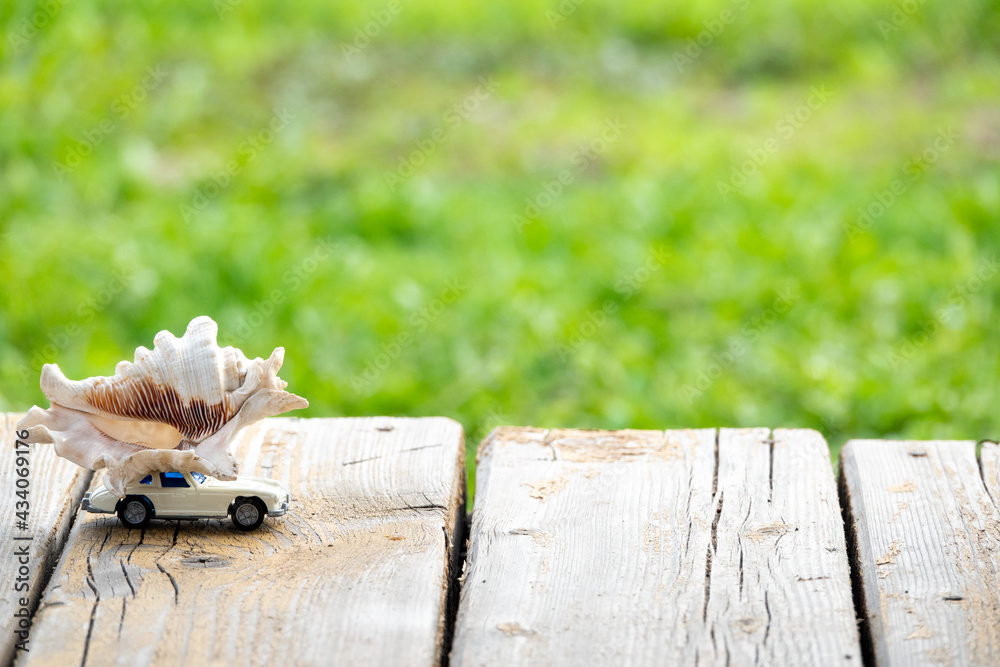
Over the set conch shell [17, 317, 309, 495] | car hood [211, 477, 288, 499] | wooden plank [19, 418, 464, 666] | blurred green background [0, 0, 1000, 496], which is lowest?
wooden plank [19, 418, 464, 666]

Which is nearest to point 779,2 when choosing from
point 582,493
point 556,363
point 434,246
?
point 434,246

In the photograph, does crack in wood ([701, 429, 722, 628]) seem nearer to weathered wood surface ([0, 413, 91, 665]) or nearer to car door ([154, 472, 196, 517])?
car door ([154, 472, 196, 517])

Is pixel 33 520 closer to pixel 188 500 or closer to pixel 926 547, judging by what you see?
pixel 188 500

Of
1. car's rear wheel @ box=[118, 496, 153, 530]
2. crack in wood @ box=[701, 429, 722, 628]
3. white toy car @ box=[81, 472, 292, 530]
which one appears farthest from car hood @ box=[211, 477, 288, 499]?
crack in wood @ box=[701, 429, 722, 628]

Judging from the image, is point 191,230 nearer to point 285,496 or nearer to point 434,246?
point 434,246

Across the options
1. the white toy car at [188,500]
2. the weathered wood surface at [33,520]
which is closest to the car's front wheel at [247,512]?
the white toy car at [188,500]
